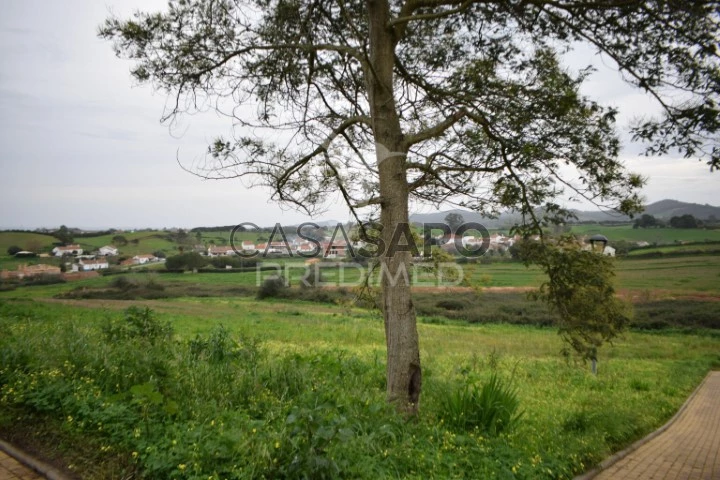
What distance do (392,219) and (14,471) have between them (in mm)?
4399

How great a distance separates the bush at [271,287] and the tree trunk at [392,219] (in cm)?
2982

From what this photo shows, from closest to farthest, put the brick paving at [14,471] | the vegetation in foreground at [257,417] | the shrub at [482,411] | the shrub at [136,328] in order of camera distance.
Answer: the vegetation in foreground at [257,417]
the brick paving at [14,471]
the shrub at [482,411]
the shrub at [136,328]

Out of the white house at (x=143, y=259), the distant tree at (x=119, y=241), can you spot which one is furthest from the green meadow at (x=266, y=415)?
the white house at (x=143, y=259)

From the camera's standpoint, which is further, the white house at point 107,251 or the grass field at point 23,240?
the white house at point 107,251

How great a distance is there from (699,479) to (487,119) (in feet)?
17.6

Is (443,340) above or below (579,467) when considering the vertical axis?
below

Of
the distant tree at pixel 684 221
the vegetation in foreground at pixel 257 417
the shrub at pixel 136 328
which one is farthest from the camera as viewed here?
the distant tree at pixel 684 221

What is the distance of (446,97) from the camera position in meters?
6.94

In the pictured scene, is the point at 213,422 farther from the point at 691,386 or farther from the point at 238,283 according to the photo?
the point at 238,283

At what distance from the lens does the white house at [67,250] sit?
65.8ft

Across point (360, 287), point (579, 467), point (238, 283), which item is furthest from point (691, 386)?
point (238, 283)

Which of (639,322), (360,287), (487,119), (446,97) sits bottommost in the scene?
(639,322)

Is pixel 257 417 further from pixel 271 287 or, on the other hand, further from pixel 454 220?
pixel 271 287

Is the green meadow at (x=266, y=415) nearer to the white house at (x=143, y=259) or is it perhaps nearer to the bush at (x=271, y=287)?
the white house at (x=143, y=259)
